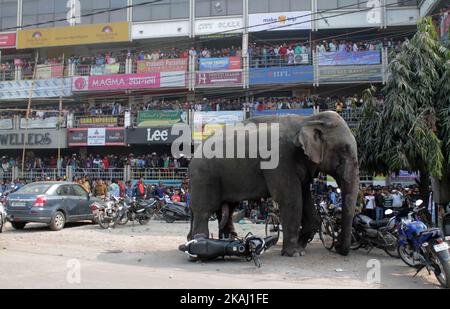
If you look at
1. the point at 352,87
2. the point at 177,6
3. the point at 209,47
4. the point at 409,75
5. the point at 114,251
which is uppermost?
the point at 177,6

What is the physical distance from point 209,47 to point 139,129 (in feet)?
26.6

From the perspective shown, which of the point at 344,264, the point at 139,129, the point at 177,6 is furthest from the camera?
the point at 177,6

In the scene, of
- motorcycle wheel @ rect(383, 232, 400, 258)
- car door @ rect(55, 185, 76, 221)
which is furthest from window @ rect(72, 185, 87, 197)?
motorcycle wheel @ rect(383, 232, 400, 258)

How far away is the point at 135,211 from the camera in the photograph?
671 inches

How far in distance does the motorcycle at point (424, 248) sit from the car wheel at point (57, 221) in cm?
1031

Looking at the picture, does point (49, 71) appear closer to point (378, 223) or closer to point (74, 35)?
point (74, 35)

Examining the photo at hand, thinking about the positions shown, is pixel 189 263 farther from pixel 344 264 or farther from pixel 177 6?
pixel 177 6

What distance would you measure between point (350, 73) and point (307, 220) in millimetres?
18573

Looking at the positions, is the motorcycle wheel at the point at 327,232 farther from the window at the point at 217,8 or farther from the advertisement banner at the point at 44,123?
the advertisement banner at the point at 44,123

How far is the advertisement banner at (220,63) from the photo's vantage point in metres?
28.7

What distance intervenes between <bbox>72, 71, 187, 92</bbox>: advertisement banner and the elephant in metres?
19.8

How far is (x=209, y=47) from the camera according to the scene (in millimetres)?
32188

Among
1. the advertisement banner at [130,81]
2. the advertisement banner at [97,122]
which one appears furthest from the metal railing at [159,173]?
the advertisement banner at [130,81]
